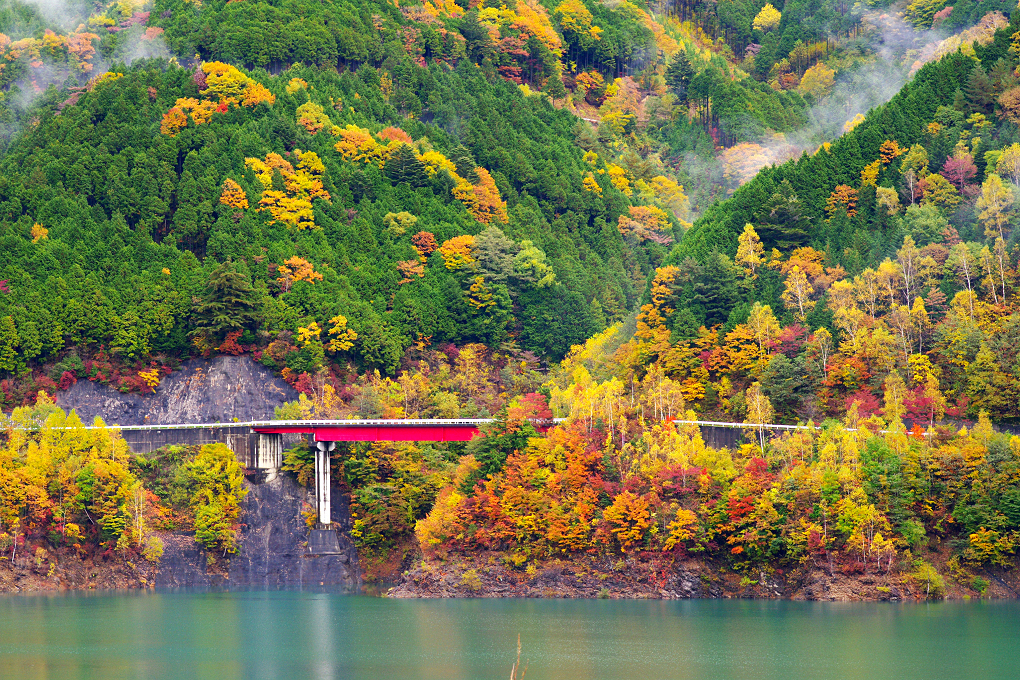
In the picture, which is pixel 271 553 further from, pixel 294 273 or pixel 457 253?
pixel 457 253

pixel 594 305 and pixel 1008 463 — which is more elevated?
pixel 594 305

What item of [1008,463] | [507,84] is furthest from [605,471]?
[507,84]

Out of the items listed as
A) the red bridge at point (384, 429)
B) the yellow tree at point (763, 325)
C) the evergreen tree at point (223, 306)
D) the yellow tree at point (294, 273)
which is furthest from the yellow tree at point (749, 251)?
the evergreen tree at point (223, 306)

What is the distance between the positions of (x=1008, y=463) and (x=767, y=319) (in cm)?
2508

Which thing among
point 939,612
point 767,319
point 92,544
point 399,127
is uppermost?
point 399,127

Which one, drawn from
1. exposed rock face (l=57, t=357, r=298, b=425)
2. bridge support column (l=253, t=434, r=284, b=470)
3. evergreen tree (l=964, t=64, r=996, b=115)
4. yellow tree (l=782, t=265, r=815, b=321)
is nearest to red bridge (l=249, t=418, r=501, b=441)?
bridge support column (l=253, t=434, r=284, b=470)

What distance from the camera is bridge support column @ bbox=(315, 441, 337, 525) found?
119m

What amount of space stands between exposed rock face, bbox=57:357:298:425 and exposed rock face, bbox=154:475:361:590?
14.3m

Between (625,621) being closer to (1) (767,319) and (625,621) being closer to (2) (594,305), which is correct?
(1) (767,319)

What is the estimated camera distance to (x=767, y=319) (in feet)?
385

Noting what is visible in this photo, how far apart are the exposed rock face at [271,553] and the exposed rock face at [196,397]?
14.3 meters

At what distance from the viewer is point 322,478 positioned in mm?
119250

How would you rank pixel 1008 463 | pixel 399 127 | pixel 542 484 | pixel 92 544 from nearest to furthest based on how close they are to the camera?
1. pixel 1008 463
2. pixel 542 484
3. pixel 92 544
4. pixel 399 127

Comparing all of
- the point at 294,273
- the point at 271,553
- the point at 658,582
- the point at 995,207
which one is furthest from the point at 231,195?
the point at 995,207
